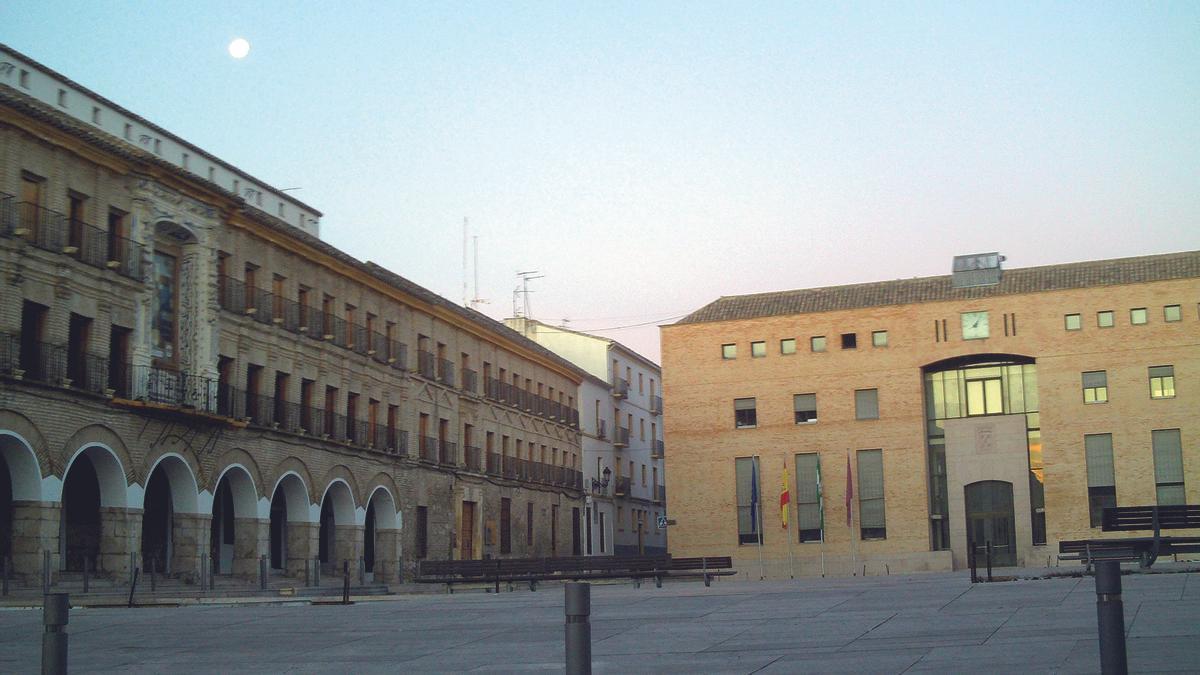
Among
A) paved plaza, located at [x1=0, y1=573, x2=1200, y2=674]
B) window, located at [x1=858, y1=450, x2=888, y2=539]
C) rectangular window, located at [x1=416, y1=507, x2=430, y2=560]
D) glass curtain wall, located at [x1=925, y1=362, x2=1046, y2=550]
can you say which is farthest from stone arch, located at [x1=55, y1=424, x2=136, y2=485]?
glass curtain wall, located at [x1=925, y1=362, x2=1046, y2=550]

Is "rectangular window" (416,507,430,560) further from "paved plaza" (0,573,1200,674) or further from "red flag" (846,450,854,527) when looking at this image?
"paved plaza" (0,573,1200,674)

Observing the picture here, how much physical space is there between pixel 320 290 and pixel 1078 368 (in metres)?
30.4

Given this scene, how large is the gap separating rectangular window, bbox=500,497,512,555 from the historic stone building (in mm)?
1173

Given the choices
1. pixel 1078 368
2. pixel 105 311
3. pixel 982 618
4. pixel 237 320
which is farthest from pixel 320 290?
pixel 982 618

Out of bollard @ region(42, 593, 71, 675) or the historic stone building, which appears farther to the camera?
the historic stone building

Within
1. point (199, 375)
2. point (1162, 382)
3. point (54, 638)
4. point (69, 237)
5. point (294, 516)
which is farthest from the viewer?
point (1162, 382)

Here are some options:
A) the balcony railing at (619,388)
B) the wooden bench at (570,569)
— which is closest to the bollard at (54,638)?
the wooden bench at (570,569)

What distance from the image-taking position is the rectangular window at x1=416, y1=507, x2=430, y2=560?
5431 centimetres

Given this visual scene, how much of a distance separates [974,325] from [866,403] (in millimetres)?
5690

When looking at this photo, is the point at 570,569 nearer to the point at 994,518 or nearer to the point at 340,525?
the point at 340,525

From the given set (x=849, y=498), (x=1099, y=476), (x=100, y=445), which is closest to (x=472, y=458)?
(x=849, y=498)

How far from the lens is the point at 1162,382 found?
54219 mm

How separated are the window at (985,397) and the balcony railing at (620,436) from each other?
90.7 feet

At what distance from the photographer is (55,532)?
31.3 m
